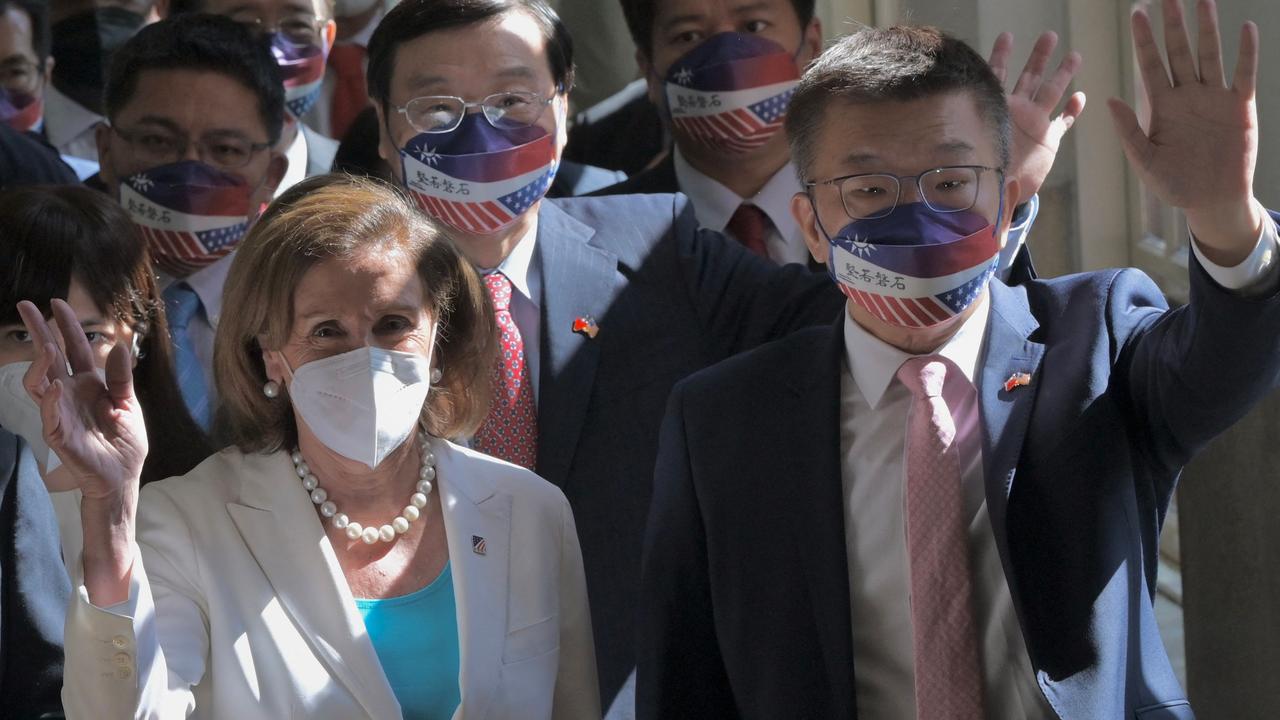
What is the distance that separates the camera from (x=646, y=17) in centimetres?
427

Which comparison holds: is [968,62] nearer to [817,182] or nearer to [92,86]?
[817,182]

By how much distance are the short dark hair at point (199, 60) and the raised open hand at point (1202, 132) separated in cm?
227

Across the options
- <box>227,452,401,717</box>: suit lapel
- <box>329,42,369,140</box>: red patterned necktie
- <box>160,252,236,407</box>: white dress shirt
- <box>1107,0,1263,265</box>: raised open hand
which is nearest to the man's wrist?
<box>1107,0,1263,265</box>: raised open hand

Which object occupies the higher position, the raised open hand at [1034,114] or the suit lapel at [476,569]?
the raised open hand at [1034,114]

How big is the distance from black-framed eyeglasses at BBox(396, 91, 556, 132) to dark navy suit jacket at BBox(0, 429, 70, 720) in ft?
3.62

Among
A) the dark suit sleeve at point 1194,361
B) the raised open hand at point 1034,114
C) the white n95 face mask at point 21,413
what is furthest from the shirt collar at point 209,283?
the dark suit sleeve at point 1194,361

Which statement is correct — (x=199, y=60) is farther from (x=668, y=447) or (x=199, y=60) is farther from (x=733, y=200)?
(x=668, y=447)

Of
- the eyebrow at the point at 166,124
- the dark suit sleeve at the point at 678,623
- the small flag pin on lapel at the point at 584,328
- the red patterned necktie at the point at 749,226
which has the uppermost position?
the eyebrow at the point at 166,124

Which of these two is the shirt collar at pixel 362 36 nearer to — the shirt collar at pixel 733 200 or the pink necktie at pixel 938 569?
the shirt collar at pixel 733 200

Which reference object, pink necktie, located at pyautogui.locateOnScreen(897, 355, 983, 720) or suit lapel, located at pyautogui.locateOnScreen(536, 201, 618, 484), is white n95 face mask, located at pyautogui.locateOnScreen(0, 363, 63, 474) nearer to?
suit lapel, located at pyautogui.locateOnScreen(536, 201, 618, 484)

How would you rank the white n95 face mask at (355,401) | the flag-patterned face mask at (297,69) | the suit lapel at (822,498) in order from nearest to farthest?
the suit lapel at (822,498)
the white n95 face mask at (355,401)
the flag-patterned face mask at (297,69)

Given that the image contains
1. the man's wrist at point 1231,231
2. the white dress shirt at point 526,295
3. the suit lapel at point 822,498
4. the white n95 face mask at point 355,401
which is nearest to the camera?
the man's wrist at point 1231,231

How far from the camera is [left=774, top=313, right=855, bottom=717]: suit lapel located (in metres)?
2.72

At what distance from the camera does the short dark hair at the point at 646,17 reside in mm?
4199
